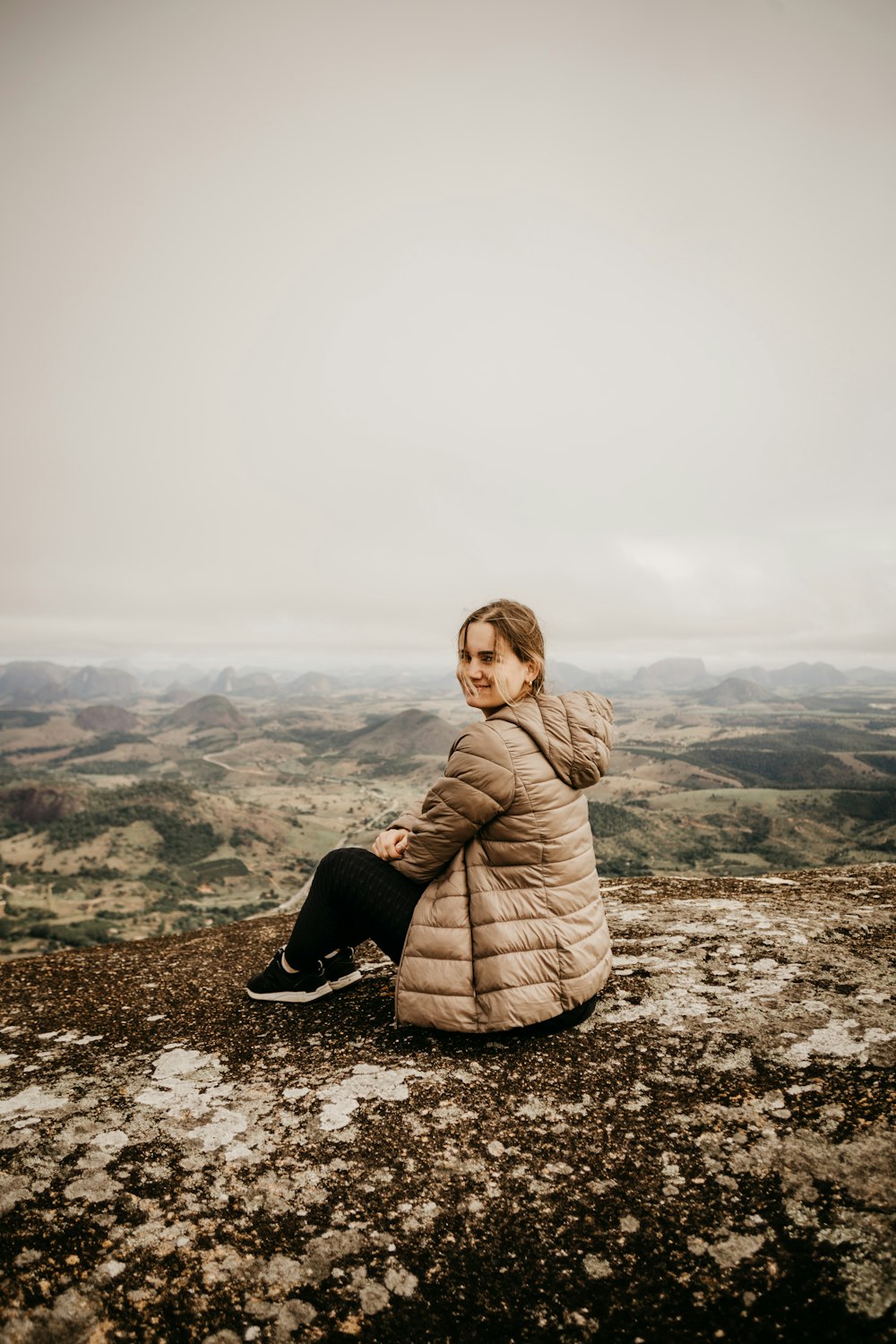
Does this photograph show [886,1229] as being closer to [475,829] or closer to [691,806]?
[475,829]

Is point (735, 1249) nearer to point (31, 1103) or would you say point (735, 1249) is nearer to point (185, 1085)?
point (185, 1085)

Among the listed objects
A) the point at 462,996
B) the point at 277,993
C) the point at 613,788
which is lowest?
the point at 613,788

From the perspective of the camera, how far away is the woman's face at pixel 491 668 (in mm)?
4285

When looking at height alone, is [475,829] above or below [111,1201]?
above

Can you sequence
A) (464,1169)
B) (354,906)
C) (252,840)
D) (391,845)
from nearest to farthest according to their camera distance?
(464,1169) < (391,845) < (354,906) < (252,840)

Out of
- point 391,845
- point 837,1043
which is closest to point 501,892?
point 391,845

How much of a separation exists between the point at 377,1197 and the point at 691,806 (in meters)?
132

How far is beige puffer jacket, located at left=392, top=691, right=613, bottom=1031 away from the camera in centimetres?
373

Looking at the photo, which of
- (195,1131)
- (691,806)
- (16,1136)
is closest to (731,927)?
(195,1131)

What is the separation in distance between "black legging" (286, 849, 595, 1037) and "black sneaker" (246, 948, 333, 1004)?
346 millimetres

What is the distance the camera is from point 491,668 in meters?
4.30

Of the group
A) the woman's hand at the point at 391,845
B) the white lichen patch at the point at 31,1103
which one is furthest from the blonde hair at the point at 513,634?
the white lichen patch at the point at 31,1103

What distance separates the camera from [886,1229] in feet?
7.93

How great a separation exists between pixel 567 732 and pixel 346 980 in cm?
300
